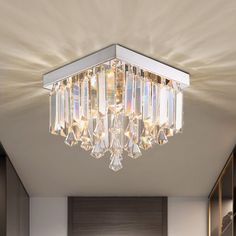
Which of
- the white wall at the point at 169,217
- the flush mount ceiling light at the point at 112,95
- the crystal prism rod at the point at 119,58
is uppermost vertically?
the crystal prism rod at the point at 119,58

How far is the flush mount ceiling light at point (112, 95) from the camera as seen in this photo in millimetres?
2076

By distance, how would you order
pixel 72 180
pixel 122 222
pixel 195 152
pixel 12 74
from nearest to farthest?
pixel 12 74
pixel 195 152
pixel 72 180
pixel 122 222

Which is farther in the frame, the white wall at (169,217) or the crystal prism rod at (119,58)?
the white wall at (169,217)

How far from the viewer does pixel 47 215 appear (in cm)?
492

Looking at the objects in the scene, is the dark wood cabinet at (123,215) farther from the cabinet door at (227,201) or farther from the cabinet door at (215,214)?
the cabinet door at (227,201)

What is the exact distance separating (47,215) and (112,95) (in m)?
3.06

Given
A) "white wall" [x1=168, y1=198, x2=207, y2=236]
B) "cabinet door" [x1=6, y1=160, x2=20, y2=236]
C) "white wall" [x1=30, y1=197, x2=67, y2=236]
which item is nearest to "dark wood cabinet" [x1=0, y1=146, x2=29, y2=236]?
"cabinet door" [x1=6, y1=160, x2=20, y2=236]

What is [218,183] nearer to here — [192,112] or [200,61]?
[192,112]

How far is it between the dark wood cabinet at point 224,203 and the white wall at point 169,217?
0.13m

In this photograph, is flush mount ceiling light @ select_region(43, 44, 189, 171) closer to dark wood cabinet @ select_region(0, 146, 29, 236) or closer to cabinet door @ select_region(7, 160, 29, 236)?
dark wood cabinet @ select_region(0, 146, 29, 236)

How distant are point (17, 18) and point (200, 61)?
0.83m

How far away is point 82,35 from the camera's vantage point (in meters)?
1.86

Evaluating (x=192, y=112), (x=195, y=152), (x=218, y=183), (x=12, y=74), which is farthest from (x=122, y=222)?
(x=12, y=74)

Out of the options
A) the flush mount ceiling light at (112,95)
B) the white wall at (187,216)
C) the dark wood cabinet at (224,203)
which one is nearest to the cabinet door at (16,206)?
the white wall at (187,216)
